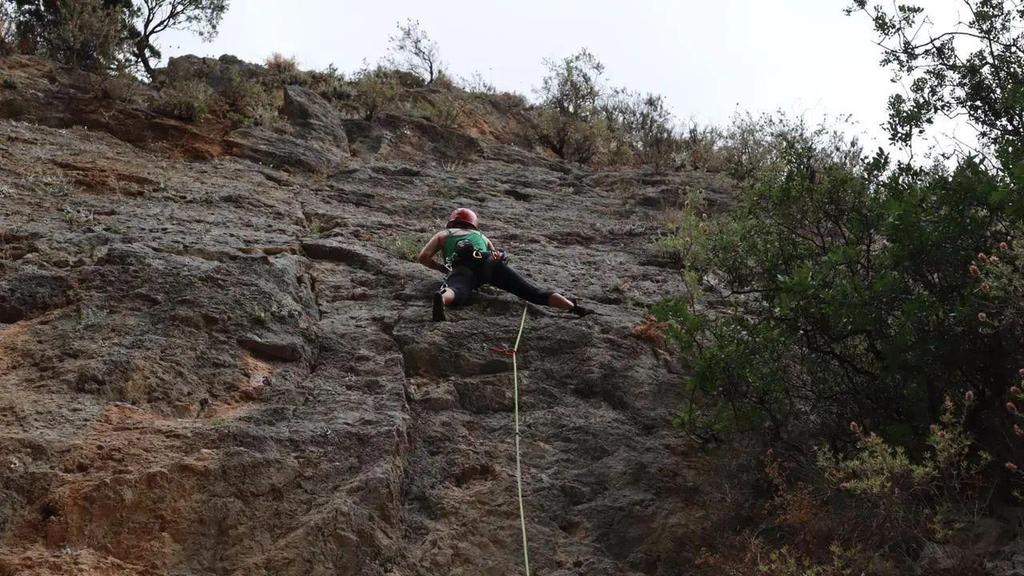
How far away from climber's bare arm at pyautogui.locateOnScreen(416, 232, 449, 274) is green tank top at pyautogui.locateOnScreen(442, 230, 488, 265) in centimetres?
9

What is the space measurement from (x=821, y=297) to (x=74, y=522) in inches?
165

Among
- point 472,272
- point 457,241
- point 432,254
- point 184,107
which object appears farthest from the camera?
point 184,107

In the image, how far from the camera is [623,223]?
1105 cm

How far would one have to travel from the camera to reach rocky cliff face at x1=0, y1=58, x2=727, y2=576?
14.9 feet

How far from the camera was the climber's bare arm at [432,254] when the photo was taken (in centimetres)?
837

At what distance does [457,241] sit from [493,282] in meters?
0.60

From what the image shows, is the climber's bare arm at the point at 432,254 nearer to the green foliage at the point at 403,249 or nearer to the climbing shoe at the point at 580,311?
the green foliage at the point at 403,249

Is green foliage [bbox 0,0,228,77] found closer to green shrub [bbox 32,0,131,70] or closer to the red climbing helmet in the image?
green shrub [bbox 32,0,131,70]

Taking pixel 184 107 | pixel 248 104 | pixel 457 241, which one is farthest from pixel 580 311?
pixel 248 104

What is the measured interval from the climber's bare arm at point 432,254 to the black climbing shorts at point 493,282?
579 mm

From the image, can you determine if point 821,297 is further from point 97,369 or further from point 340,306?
point 97,369

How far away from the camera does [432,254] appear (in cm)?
845

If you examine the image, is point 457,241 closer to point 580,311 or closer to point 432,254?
point 432,254

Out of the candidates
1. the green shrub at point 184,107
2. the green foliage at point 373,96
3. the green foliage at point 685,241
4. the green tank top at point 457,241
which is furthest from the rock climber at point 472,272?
the green foliage at point 373,96
